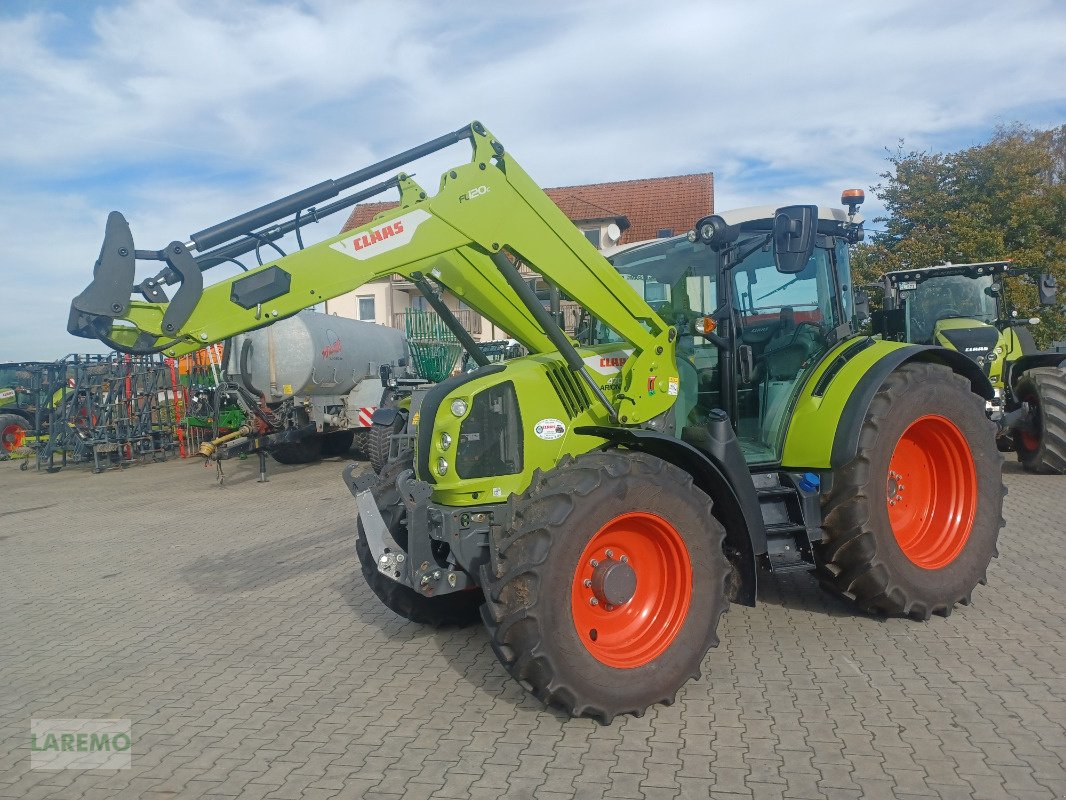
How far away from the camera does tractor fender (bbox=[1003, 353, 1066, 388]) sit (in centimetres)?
1099

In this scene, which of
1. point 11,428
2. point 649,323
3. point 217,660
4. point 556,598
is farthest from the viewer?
point 11,428

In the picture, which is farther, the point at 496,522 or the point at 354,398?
the point at 354,398

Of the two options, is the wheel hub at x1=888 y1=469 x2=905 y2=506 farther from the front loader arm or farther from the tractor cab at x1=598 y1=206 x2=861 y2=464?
the front loader arm

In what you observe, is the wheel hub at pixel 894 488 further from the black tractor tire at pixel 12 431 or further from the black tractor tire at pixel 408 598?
the black tractor tire at pixel 12 431

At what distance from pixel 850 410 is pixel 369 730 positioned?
10.4ft

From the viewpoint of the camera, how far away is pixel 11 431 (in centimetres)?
2152

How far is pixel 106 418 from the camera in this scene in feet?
55.6

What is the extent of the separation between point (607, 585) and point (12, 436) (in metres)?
22.3

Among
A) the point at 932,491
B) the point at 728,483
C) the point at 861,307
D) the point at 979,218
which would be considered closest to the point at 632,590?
the point at 728,483

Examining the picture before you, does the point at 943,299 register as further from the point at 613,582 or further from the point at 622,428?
the point at 613,582

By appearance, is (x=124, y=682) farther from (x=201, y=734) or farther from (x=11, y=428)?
(x=11, y=428)

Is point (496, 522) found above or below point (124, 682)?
above

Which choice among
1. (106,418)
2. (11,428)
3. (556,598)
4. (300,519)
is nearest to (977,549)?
(556,598)

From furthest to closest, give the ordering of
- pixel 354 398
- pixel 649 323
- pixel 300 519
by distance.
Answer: pixel 354 398
pixel 300 519
pixel 649 323
